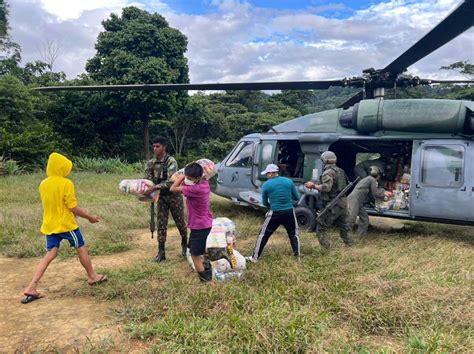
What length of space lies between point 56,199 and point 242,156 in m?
5.00

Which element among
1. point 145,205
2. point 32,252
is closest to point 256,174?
point 145,205

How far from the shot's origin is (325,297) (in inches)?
144

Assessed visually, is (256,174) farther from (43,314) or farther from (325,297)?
(43,314)

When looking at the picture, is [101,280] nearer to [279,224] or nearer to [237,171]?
[279,224]

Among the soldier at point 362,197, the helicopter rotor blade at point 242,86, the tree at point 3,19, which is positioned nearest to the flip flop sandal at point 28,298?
the helicopter rotor blade at point 242,86

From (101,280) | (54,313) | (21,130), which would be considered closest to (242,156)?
(101,280)

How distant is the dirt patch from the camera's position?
3.17 meters

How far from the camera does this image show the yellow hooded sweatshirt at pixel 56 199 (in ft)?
13.3

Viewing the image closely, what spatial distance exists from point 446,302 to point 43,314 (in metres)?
3.83

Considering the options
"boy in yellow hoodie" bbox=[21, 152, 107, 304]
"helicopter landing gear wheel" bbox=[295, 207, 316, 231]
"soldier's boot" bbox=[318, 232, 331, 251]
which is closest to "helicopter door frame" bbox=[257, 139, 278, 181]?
"helicopter landing gear wheel" bbox=[295, 207, 316, 231]

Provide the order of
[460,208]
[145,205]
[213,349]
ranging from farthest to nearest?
1. [145,205]
2. [460,208]
3. [213,349]

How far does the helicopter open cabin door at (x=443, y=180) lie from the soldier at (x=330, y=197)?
1.53 metres

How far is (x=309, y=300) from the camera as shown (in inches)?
143

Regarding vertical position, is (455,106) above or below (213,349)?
above
